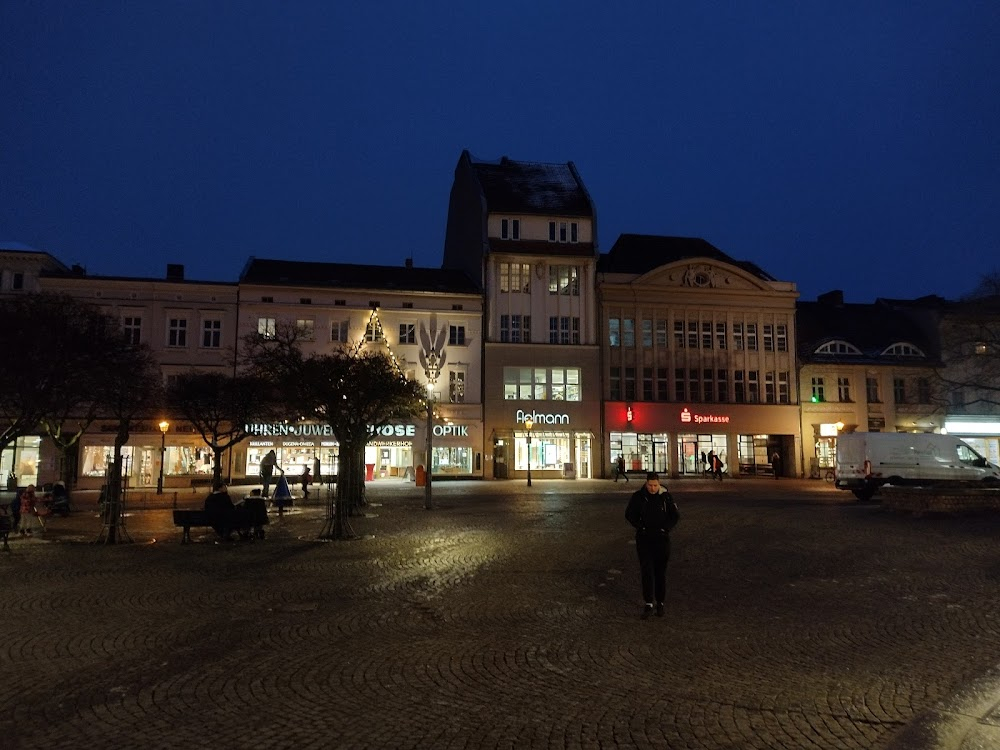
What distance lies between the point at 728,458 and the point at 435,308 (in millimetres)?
22160

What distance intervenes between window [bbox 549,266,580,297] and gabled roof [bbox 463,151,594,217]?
368 cm

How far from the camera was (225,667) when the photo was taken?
693cm

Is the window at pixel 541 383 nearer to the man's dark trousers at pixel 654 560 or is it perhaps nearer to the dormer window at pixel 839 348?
the dormer window at pixel 839 348

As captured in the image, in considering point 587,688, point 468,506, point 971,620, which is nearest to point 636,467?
point 468,506

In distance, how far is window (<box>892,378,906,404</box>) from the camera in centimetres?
5272

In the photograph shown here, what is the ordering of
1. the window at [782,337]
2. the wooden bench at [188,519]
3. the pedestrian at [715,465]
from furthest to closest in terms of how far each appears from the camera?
the window at [782,337]
the pedestrian at [715,465]
the wooden bench at [188,519]

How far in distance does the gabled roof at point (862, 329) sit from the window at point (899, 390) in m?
1.48

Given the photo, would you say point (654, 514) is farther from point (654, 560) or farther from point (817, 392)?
point (817, 392)

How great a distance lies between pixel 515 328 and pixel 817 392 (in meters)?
21.7

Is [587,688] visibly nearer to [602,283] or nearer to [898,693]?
[898,693]

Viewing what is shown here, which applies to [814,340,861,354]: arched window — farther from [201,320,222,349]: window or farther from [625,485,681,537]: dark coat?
[625,485,681,537]: dark coat

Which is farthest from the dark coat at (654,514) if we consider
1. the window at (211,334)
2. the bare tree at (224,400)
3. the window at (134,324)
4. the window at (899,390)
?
the window at (899,390)

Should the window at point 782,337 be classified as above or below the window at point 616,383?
above

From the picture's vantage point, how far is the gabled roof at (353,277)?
154ft
